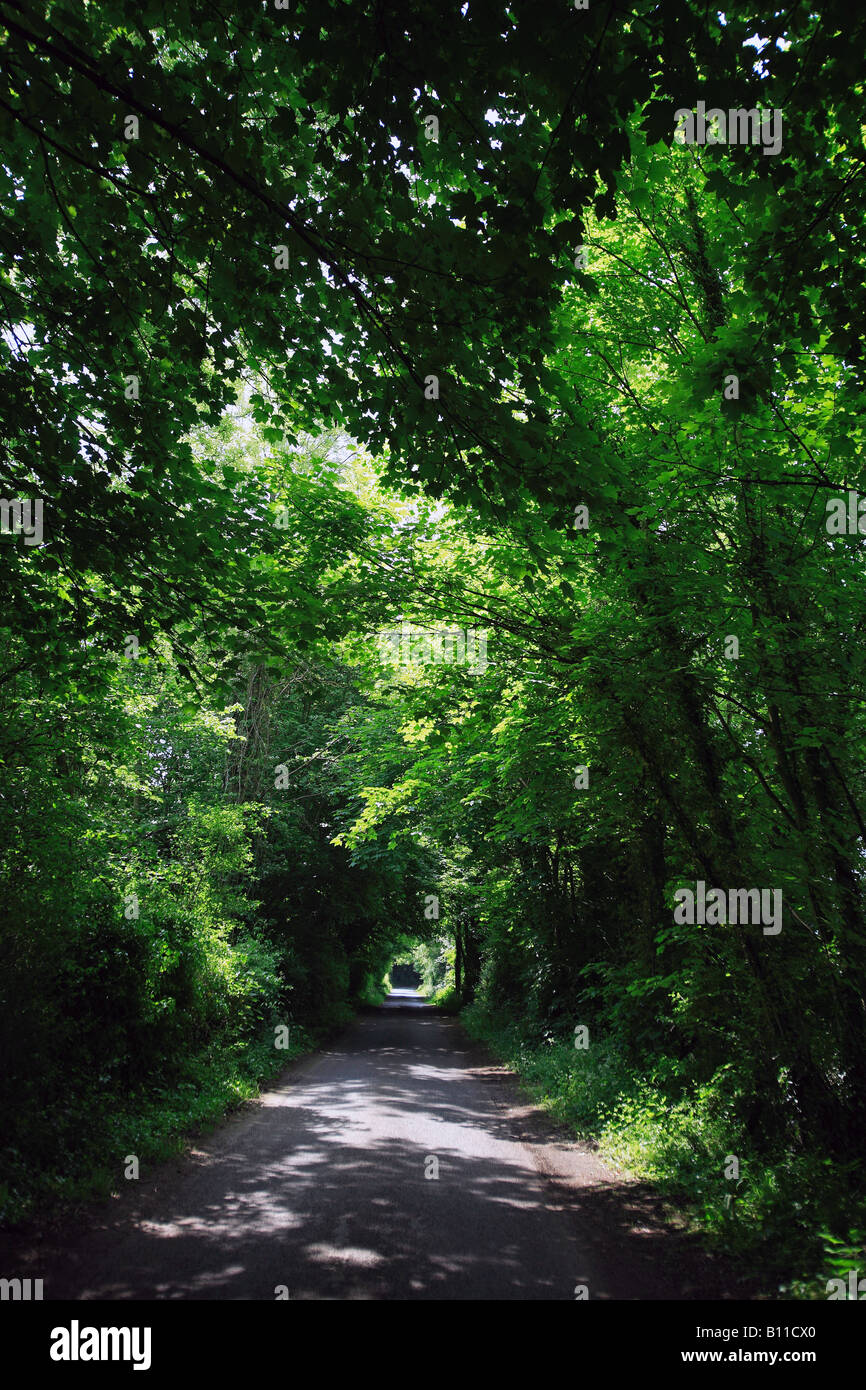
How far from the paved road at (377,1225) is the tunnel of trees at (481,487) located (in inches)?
25.8

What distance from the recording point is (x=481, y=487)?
511cm

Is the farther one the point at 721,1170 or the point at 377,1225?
the point at 721,1170

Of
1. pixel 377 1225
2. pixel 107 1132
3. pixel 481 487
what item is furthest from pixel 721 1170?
pixel 481 487

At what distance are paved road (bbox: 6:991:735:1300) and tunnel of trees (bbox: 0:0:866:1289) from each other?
0.65m

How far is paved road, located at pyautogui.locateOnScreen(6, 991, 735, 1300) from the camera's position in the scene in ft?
14.4

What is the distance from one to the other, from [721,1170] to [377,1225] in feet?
9.79

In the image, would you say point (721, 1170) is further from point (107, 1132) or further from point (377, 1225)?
point (107, 1132)

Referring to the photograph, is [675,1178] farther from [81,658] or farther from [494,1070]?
[494,1070]

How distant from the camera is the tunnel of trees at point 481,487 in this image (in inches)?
135

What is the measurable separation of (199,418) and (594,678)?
13.9 ft

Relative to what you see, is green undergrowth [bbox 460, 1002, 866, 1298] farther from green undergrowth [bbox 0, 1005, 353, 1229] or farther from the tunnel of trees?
green undergrowth [bbox 0, 1005, 353, 1229]

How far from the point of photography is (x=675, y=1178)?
20.3ft

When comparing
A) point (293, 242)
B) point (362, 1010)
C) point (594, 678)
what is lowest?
point (362, 1010)

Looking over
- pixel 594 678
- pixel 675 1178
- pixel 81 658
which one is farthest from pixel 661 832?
pixel 81 658
